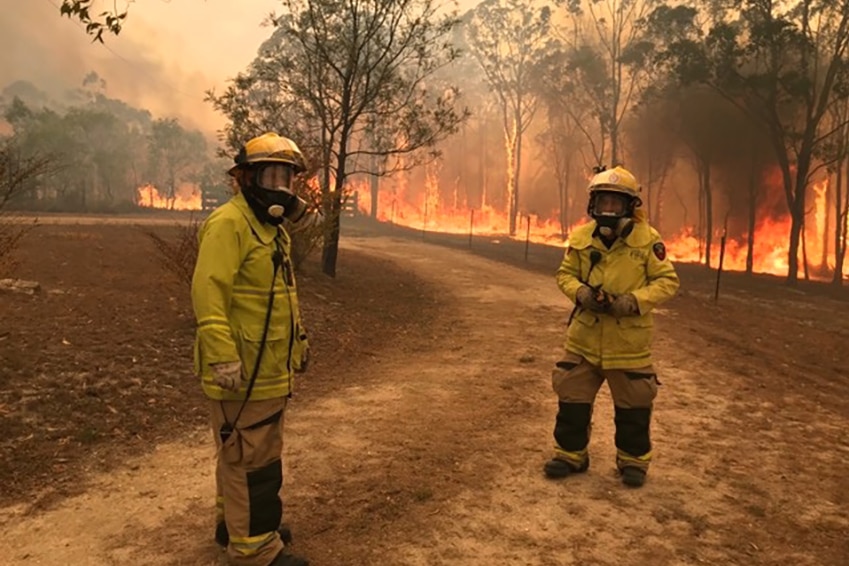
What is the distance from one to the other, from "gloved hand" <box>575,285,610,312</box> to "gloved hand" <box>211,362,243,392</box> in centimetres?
253

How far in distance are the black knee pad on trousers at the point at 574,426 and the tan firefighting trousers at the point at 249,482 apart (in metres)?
2.34

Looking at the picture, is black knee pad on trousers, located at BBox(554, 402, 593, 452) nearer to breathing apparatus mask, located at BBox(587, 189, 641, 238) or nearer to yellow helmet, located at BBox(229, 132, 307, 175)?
breathing apparatus mask, located at BBox(587, 189, 641, 238)

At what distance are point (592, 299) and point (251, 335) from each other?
2.44m

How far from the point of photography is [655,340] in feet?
32.5

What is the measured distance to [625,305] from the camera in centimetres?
428

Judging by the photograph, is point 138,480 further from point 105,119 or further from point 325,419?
point 105,119

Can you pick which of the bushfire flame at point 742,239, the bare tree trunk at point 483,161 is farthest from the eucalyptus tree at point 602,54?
the bare tree trunk at point 483,161

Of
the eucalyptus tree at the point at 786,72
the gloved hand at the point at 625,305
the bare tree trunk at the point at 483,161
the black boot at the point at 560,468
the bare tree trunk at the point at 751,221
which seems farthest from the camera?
the bare tree trunk at the point at 483,161

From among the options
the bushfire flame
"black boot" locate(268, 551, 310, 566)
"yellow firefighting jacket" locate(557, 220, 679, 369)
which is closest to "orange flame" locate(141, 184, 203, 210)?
the bushfire flame

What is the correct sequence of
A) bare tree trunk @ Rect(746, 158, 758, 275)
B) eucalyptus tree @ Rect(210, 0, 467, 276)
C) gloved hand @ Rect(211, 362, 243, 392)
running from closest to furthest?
gloved hand @ Rect(211, 362, 243, 392) < eucalyptus tree @ Rect(210, 0, 467, 276) < bare tree trunk @ Rect(746, 158, 758, 275)

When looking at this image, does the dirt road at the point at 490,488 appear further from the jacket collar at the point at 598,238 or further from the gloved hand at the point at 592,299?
the jacket collar at the point at 598,238

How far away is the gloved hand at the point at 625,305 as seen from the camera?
4289mm

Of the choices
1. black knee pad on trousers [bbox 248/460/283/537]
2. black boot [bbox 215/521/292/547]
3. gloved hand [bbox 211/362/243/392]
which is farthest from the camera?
black boot [bbox 215/521/292/547]

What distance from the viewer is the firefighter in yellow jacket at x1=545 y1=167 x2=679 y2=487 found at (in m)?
4.39
